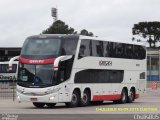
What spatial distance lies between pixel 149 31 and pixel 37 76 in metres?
96.1

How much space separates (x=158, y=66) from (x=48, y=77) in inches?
2281

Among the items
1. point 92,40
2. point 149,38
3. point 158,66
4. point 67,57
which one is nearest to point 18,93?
point 67,57

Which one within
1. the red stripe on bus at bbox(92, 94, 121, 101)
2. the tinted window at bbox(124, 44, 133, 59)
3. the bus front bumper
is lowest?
the red stripe on bus at bbox(92, 94, 121, 101)

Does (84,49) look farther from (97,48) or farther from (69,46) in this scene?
(97,48)

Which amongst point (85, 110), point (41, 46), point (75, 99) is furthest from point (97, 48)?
point (85, 110)

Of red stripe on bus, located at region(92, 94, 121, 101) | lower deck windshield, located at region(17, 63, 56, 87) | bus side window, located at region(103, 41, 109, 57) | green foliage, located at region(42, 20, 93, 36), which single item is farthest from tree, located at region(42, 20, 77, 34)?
lower deck windshield, located at region(17, 63, 56, 87)

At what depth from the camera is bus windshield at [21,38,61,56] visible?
28375 mm

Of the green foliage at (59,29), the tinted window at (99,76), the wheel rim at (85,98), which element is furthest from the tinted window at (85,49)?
the green foliage at (59,29)

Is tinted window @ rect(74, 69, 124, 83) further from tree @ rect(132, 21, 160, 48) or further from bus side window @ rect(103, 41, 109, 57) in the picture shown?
tree @ rect(132, 21, 160, 48)

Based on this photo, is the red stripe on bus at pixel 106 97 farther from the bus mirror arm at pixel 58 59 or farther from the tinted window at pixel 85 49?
the bus mirror arm at pixel 58 59

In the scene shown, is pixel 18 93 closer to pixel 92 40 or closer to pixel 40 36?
pixel 40 36

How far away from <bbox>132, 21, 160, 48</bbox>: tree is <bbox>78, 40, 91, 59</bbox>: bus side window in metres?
92.1

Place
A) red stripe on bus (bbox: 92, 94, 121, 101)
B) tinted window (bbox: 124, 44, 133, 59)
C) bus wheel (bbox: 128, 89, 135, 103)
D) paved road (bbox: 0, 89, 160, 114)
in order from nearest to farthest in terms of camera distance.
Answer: paved road (bbox: 0, 89, 160, 114) < red stripe on bus (bbox: 92, 94, 121, 101) < tinted window (bbox: 124, 44, 133, 59) < bus wheel (bbox: 128, 89, 135, 103)

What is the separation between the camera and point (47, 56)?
28.2 meters
